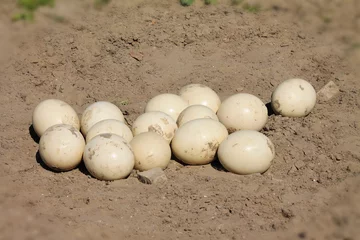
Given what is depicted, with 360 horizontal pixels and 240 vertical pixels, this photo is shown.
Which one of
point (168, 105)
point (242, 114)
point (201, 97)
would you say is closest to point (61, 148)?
point (168, 105)

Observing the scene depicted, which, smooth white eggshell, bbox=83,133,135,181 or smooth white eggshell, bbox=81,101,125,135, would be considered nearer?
smooth white eggshell, bbox=83,133,135,181

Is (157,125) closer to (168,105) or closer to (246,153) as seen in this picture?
(168,105)

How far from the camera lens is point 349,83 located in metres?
7.27

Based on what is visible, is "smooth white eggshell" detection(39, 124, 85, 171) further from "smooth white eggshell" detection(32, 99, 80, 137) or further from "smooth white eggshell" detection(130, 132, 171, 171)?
"smooth white eggshell" detection(130, 132, 171, 171)

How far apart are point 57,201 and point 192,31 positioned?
3.56 m

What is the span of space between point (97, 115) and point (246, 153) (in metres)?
1.49

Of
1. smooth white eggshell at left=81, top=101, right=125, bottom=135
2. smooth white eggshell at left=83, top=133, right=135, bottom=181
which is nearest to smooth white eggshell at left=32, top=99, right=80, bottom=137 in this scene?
smooth white eggshell at left=81, top=101, right=125, bottom=135

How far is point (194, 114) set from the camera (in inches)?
236

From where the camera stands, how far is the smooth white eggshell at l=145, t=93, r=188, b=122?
20.4ft

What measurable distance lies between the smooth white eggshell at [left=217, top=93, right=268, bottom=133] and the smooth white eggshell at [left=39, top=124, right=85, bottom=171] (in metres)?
1.36

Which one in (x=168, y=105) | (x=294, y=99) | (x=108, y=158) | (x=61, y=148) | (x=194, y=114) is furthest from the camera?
(x=294, y=99)

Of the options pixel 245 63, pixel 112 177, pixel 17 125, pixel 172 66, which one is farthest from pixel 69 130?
pixel 245 63

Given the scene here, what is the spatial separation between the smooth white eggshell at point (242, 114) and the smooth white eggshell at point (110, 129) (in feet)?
3.01

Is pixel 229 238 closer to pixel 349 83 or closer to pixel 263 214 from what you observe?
pixel 263 214
